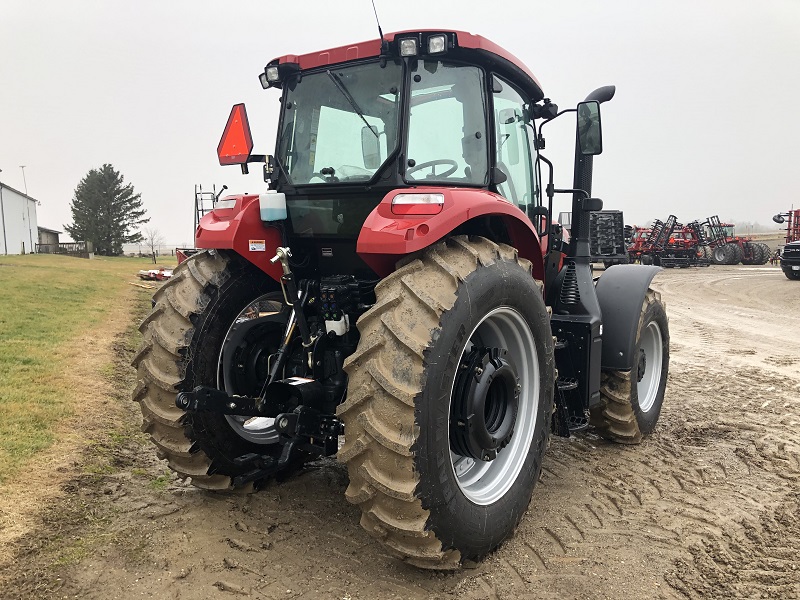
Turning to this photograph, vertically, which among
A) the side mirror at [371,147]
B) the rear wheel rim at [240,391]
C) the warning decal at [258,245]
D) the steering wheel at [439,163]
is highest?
the side mirror at [371,147]

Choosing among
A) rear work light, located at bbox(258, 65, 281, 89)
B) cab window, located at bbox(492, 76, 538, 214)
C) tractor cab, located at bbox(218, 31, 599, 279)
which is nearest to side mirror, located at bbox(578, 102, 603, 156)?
cab window, located at bbox(492, 76, 538, 214)

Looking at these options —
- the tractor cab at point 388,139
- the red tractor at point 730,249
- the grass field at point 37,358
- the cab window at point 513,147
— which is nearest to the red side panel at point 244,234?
the tractor cab at point 388,139

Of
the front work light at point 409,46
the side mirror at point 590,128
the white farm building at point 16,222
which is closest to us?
the front work light at point 409,46

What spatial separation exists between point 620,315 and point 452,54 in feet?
7.43

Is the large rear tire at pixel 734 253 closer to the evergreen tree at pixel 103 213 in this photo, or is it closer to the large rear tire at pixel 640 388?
the large rear tire at pixel 640 388

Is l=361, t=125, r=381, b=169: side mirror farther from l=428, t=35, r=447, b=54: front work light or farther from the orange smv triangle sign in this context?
the orange smv triangle sign

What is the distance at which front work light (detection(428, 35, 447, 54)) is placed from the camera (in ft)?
9.98

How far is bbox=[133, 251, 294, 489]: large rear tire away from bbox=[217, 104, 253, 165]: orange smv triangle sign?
57cm

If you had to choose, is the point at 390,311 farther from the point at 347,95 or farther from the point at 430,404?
the point at 347,95

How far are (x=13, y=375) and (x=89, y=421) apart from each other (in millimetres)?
1699

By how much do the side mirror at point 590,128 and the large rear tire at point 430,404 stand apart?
1.32 metres

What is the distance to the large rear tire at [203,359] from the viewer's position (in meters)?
3.27

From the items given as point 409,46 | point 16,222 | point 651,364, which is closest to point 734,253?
point 651,364

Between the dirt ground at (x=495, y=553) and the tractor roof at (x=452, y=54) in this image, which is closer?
the dirt ground at (x=495, y=553)
